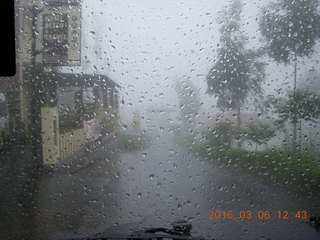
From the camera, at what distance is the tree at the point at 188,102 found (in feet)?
14.6

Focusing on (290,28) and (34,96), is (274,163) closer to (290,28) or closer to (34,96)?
(290,28)

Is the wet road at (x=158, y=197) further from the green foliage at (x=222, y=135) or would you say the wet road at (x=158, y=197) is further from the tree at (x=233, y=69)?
the tree at (x=233, y=69)

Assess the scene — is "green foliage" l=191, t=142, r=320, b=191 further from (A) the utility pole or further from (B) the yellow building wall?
(A) the utility pole

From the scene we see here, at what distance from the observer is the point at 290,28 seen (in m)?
4.59

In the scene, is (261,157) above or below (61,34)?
below

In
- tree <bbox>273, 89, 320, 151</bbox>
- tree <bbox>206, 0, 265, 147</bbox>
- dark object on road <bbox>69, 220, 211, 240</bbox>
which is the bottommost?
dark object on road <bbox>69, 220, 211, 240</bbox>

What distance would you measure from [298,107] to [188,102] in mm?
1467

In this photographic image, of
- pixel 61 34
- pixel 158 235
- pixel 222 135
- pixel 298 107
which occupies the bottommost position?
pixel 158 235

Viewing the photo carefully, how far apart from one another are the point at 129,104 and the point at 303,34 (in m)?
2.55

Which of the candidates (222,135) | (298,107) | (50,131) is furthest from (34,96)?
(298,107)

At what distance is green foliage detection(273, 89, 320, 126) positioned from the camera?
4426mm

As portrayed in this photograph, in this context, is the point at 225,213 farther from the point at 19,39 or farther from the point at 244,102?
the point at 19,39
